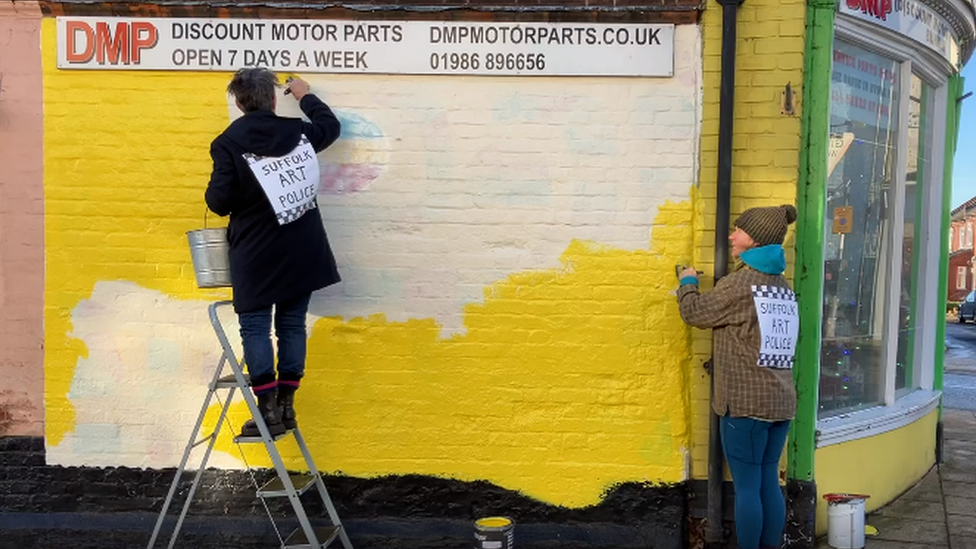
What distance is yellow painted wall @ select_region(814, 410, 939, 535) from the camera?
501cm

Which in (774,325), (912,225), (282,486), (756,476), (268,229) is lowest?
(282,486)

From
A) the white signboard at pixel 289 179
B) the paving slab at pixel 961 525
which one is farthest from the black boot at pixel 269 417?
the paving slab at pixel 961 525

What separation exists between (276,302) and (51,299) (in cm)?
160

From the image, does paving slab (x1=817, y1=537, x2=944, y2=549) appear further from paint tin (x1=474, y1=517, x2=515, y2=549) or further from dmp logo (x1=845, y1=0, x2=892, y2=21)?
dmp logo (x1=845, y1=0, x2=892, y2=21)

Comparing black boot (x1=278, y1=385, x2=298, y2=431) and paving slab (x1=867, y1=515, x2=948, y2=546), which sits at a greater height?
black boot (x1=278, y1=385, x2=298, y2=431)

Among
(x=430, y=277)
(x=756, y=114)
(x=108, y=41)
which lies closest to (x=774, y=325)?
(x=756, y=114)

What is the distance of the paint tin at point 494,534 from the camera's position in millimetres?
4344

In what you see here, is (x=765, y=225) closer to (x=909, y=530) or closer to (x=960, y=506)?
(x=909, y=530)

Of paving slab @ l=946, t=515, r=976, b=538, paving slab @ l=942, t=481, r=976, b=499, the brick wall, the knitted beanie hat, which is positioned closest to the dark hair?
the knitted beanie hat

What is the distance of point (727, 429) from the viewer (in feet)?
13.9

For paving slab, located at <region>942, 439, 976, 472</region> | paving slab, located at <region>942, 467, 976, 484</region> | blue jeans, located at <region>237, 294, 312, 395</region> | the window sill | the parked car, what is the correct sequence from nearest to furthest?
1. blue jeans, located at <region>237, 294, 312, 395</region>
2. the window sill
3. paving slab, located at <region>942, 467, 976, 484</region>
4. paving slab, located at <region>942, 439, 976, 472</region>
5. the parked car

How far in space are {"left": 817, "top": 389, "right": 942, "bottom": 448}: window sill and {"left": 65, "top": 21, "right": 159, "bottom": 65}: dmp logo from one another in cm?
440

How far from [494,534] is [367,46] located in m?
2.69

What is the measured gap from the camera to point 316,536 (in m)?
4.29
